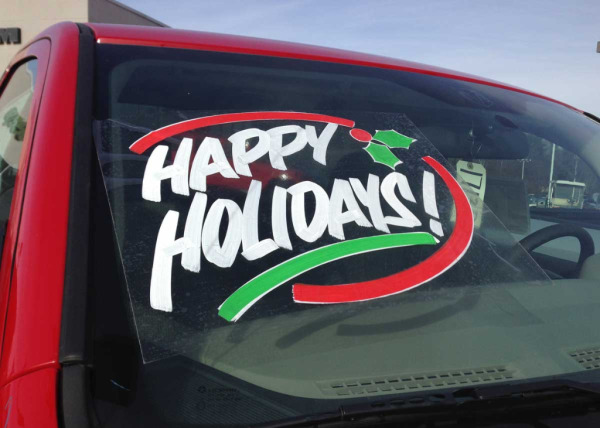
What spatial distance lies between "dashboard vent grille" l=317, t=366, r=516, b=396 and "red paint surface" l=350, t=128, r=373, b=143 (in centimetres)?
54

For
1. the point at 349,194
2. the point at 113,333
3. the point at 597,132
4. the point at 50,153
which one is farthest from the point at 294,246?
the point at 597,132

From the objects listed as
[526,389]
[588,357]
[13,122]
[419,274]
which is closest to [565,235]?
[588,357]

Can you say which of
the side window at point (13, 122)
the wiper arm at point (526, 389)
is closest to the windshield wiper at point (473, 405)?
the wiper arm at point (526, 389)

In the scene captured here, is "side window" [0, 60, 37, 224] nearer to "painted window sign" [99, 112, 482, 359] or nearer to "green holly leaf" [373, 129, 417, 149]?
"painted window sign" [99, 112, 482, 359]

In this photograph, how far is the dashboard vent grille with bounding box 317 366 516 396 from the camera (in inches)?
42.4

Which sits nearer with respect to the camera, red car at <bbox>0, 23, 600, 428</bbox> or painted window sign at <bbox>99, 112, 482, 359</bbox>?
red car at <bbox>0, 23, 600, 428</bbox>

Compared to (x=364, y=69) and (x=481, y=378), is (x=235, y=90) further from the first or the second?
(x=481, y=378)

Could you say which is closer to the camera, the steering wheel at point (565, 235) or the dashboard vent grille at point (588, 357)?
the dashboard vent grille at point (588, 357)

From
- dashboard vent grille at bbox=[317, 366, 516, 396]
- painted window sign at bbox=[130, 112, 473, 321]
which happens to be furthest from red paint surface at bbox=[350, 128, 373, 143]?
dashboard vent grille at bbox=[317, 366, 516, 396]

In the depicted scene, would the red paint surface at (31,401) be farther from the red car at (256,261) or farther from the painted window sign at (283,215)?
the painted window sign at (283,215)

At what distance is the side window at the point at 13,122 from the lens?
1.48 m

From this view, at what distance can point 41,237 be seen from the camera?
1.02m

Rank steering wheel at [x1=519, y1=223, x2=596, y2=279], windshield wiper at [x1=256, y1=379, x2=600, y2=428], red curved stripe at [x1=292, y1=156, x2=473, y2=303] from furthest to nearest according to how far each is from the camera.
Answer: steering wheel at [x1=519, y1=223, x2=596, y2=279] < red curved stripe at [x1=292, y1=156, x2=473, y2=303] < windshield wiper at [x1=256, y1=379, x2=600, y2=428]

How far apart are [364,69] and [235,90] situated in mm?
384
